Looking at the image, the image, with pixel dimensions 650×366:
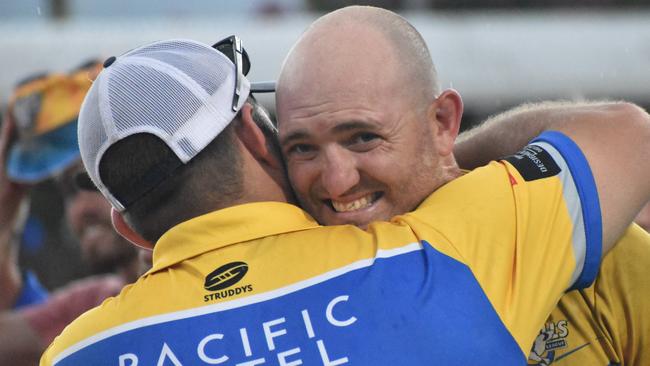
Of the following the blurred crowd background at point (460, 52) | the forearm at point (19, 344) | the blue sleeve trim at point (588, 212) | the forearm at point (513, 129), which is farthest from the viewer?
the blurred crowd background at point (460, 52)

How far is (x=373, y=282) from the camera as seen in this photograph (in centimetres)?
259

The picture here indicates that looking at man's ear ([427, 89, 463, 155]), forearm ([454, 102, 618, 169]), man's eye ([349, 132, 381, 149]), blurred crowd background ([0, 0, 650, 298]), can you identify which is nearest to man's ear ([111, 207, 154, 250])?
man's eye ([349, 132, 381, 149])

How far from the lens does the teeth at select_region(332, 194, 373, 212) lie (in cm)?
289

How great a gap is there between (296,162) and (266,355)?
1.91ft

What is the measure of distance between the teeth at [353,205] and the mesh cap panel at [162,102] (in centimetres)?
36

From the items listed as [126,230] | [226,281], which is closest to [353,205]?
[226,281]

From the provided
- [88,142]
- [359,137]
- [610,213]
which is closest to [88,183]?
[88,142]

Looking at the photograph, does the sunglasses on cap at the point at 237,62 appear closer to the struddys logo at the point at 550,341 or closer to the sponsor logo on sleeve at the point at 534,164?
the sponsor logo on sleeve at the point at 534,164

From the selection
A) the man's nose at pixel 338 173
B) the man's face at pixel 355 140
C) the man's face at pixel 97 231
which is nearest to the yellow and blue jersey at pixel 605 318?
the man's face at pixel 355 140

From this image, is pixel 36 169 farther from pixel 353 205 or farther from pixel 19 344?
pixel 353 205

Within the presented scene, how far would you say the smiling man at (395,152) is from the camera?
2.80 metres

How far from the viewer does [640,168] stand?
2789 mm

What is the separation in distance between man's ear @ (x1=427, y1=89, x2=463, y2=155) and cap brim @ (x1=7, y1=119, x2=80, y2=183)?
2.75 m

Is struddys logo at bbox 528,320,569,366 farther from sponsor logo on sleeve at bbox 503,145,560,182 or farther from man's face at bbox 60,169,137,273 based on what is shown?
man's face at bbox 60,169,137,273
